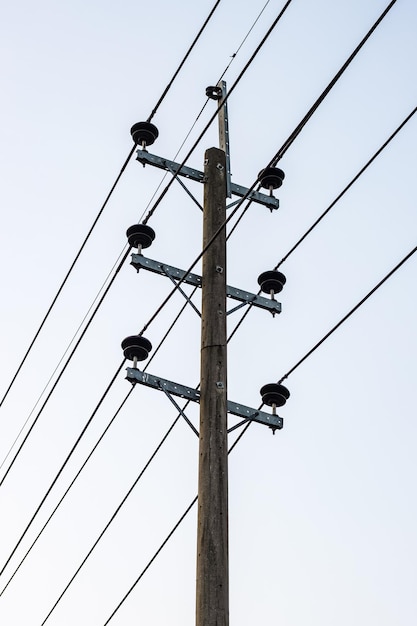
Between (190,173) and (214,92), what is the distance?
1377 mm

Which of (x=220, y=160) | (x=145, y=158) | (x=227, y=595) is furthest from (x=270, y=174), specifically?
(x=227, y=595)

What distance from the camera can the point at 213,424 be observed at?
9000mm

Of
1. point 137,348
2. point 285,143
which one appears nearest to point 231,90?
point 285,143

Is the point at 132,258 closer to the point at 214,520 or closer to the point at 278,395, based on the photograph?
the point at 278,395

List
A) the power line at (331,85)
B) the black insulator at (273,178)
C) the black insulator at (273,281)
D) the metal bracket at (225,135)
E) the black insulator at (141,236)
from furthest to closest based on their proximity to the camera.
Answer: the black insulator at (273,178) → the metal bracket at (225,135) → the black insulator at (273,281) → the black insulator at (141,236) → the power line at (331,85)

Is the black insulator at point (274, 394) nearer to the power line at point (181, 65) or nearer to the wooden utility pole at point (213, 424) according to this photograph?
the wooden utility pole at point (213, 424)

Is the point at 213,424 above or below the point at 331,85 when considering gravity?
below

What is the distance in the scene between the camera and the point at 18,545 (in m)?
14.0

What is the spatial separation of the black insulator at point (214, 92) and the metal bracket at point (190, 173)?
3.96 feet

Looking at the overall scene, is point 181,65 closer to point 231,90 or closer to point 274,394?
point 231,90

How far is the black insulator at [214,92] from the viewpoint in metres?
11.9

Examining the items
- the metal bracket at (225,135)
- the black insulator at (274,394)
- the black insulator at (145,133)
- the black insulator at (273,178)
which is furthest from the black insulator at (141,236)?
the black insulator at (274,394)

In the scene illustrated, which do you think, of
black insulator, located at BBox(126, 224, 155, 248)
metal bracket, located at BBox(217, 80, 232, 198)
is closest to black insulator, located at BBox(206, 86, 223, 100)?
metal bracket, located at BBox(217, 80, 232, 198)

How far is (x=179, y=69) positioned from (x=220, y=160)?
947mm
